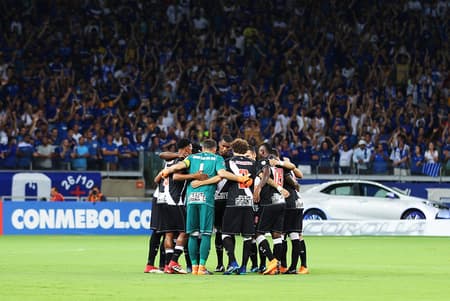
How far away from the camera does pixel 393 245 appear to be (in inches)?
1233

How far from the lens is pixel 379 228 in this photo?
36.9 m

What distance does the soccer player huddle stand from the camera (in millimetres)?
19750

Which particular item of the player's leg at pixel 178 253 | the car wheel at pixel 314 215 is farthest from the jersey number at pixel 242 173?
the car wheel at pixel 314 215

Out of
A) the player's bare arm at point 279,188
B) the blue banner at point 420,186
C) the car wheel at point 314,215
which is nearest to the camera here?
the player's bare arm at point 279,188

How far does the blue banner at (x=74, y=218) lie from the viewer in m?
36.5

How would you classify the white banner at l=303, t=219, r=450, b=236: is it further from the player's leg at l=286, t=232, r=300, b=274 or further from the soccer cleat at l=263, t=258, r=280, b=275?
the soccer cleat at l=263, t=258, r=280, b=275

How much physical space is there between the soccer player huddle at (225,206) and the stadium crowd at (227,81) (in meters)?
16.9

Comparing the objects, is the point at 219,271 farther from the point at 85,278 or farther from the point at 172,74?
the point at 172,74

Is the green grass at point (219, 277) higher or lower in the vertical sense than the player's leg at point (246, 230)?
lower

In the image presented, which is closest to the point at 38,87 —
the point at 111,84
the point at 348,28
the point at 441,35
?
the point at 111,84

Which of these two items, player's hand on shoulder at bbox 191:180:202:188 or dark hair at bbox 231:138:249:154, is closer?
player's hand on shoulder at bbox 191:180:202:188

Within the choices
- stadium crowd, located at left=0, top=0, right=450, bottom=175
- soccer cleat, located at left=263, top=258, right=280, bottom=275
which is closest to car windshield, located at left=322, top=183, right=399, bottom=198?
stadium crowd, located at left=0, top=0, right=450, bottom=175

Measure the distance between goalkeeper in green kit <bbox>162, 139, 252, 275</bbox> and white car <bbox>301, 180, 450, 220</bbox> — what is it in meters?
18.2

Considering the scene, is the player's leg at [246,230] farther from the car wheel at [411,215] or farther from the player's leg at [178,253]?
the car wheel at [411,215]
